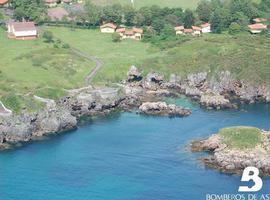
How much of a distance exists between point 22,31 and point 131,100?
41559mm

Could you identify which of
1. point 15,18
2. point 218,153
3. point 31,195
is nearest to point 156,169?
point 218,153

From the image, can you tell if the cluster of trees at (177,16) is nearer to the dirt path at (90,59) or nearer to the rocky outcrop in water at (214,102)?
the dirt path at (90,59)

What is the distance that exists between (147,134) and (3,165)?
87.9 feet

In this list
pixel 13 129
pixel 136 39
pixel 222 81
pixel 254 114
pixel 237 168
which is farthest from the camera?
pixel 136 39

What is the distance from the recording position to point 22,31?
181 meters

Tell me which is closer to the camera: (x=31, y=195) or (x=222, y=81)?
(x=31, y=195)

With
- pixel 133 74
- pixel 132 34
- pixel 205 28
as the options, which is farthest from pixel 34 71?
pixel 205 28

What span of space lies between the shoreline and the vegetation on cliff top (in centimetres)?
1949

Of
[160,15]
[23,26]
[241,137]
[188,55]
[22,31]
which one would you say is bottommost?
[241,137]

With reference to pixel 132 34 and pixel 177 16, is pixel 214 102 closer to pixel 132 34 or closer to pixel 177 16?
pixel 132 34

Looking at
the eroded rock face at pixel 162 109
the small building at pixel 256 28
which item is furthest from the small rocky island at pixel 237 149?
the small building at pixel 256 28

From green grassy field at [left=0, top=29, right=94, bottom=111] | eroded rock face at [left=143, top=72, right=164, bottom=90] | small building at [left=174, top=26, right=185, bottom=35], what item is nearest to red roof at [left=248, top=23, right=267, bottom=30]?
small building at [left=174, top=26, right=185, bottom=35]

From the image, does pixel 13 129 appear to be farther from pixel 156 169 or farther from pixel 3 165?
pixel 156 169

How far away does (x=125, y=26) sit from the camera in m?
194
